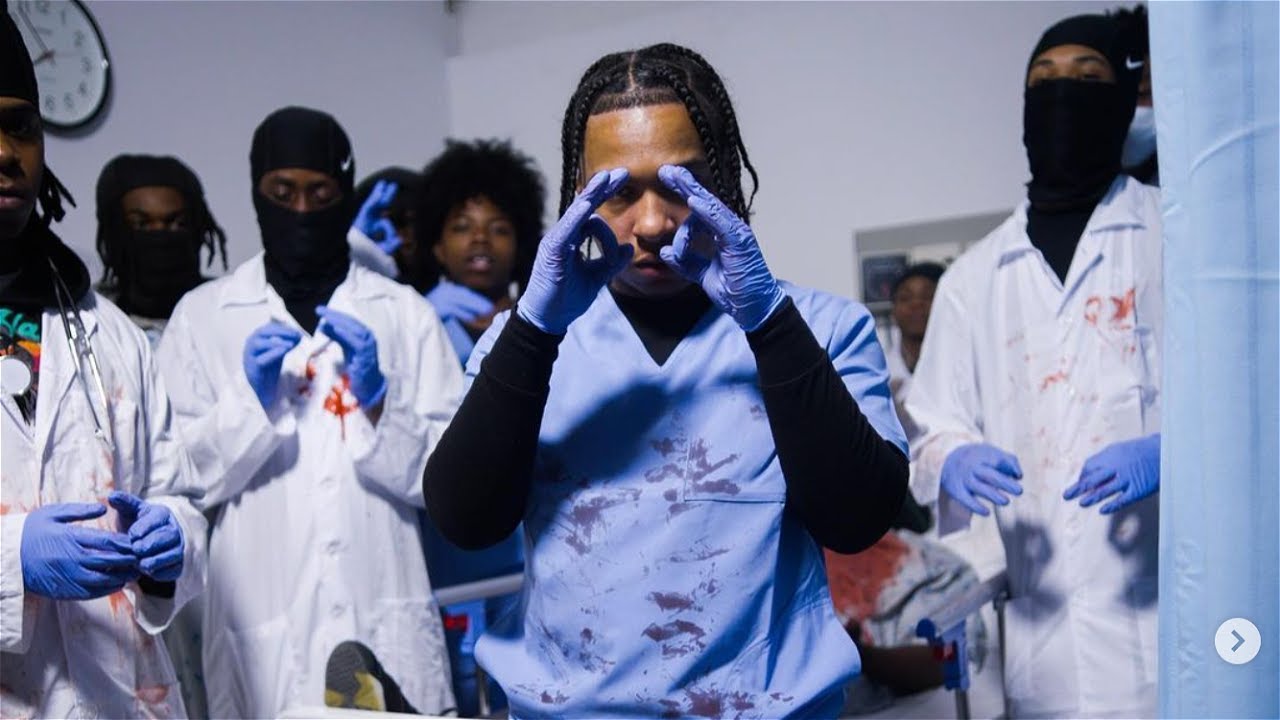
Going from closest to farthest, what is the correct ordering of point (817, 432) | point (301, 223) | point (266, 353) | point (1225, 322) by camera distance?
point (1225, 322)
point (817, 432)
point (266, 353)
point (301, 223)

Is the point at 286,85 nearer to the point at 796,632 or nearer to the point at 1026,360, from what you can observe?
the point at 1026,360

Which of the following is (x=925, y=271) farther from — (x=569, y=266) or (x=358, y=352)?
(x=569, y=266)

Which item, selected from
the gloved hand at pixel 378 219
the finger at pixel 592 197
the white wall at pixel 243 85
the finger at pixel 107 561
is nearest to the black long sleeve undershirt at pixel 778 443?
the finger at pixel 592 197

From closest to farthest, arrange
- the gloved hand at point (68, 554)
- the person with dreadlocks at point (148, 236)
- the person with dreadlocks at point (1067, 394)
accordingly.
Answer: the gloved hand at point (68, 554)
the person with dreadlocks at point (1067, 394)
the person with dreadlocks at point (148, 236)

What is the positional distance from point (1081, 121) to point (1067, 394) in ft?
1.76

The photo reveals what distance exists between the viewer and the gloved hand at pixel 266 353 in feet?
7.09

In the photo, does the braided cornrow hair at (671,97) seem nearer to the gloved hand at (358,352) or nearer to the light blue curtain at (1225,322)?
the light blue curtain at (1225,322)

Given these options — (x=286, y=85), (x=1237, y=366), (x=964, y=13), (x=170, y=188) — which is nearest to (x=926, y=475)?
(x=1237, y=366)

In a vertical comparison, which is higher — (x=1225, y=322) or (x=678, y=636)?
(x=1225, y=322)

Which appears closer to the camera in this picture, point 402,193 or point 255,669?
point 255,669

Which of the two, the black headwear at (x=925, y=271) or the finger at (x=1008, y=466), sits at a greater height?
the black headwear at (x=925, y=271)

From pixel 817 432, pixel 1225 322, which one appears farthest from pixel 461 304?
pixel 1225 322

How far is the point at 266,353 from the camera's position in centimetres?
216

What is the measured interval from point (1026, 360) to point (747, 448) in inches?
48.0
